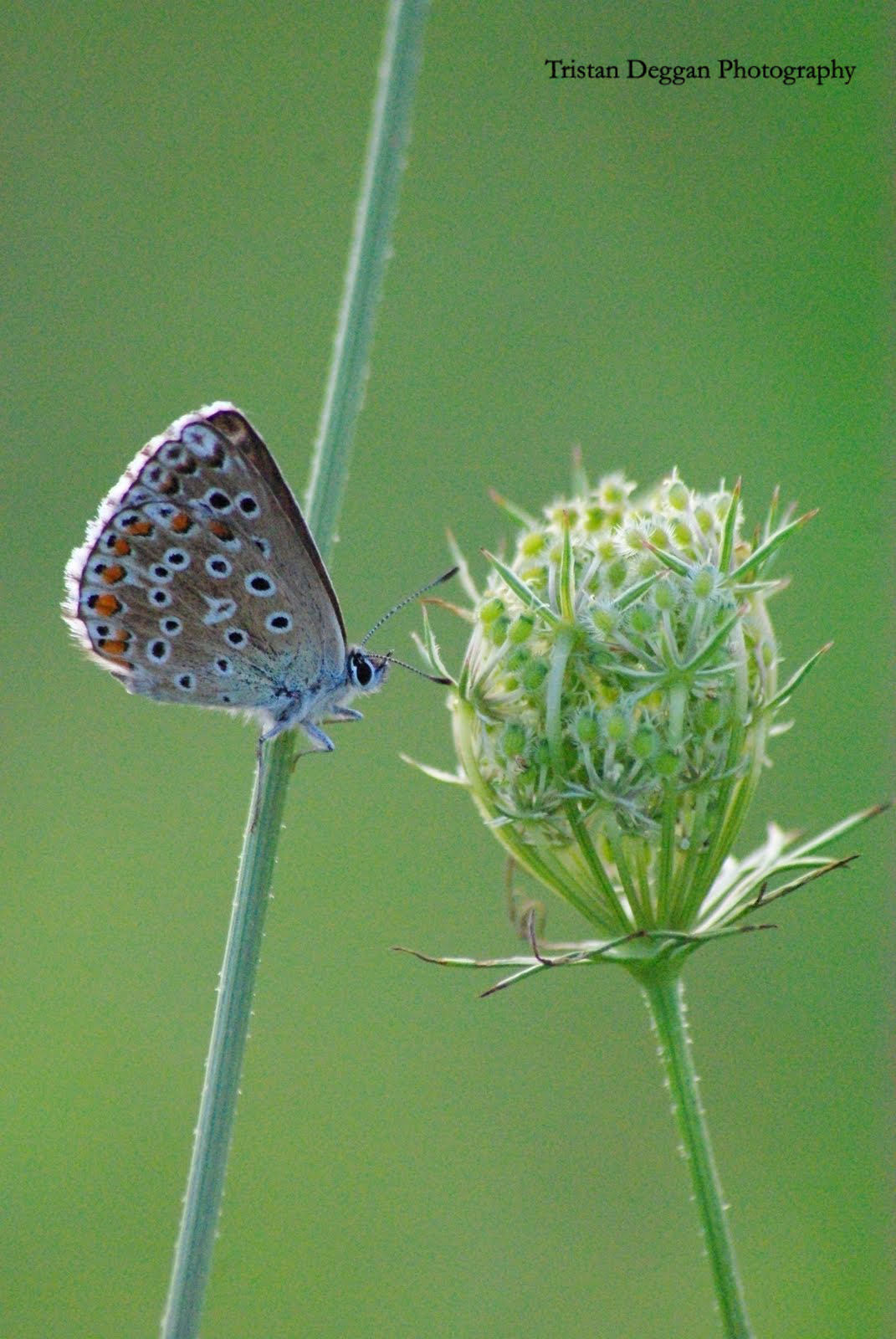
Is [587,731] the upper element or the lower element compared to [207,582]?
lower

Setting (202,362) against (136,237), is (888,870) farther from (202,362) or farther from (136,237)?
(136,237)

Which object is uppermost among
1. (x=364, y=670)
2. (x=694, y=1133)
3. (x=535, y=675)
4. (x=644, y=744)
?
(x=364, y=670)

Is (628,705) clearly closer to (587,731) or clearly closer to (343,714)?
(587,731)

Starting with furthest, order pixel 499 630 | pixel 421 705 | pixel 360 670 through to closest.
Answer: pixel 421 705
pixel 360 670
pixel 499 630

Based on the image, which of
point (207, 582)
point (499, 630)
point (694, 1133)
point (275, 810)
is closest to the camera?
point (694, 1133)

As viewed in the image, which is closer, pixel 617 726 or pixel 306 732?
pixel 617 726

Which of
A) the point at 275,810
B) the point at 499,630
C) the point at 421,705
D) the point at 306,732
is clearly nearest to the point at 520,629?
the point at 499,630
